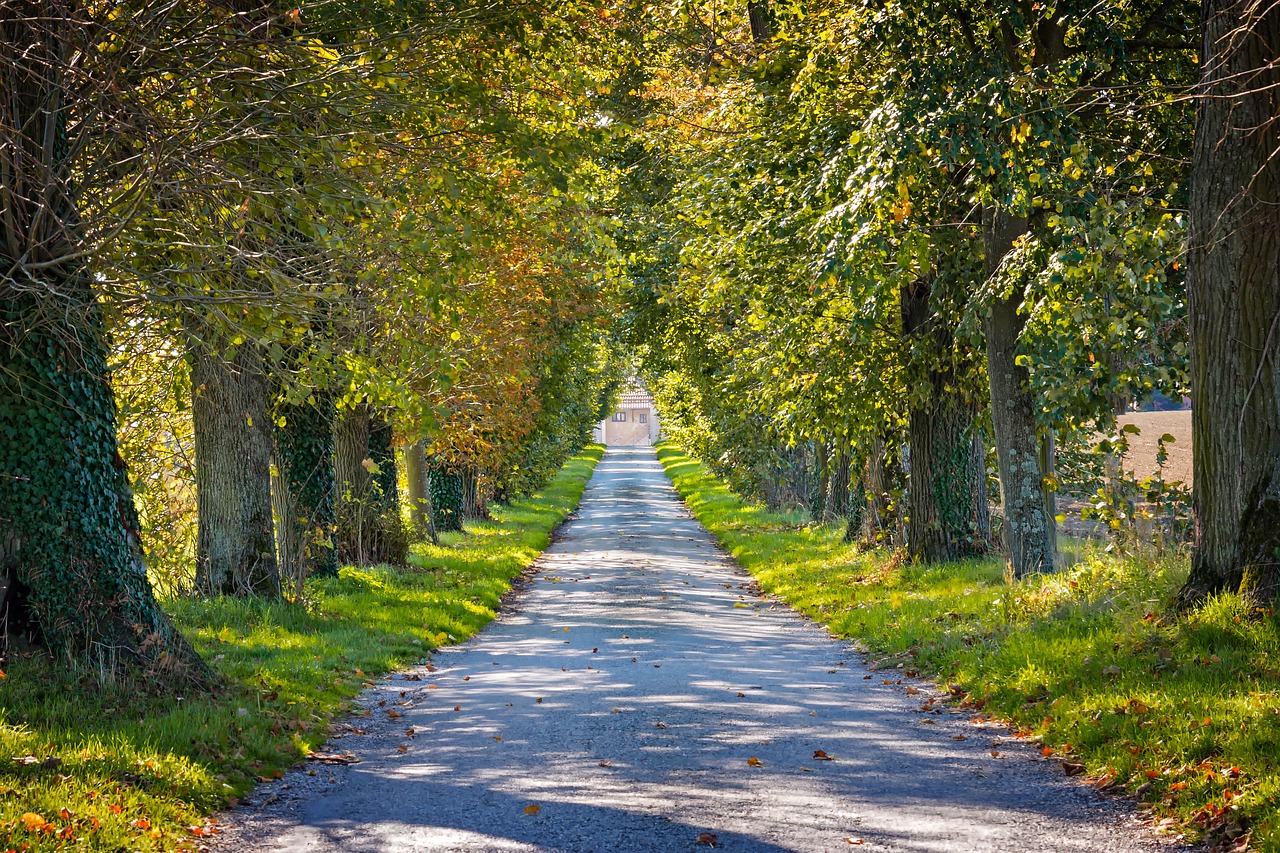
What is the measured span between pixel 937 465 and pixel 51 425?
12.8 metres

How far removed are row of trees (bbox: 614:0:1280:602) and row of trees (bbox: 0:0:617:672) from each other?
263 centimetres

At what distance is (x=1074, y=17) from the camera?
10914mm

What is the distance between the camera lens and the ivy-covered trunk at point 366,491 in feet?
65.0

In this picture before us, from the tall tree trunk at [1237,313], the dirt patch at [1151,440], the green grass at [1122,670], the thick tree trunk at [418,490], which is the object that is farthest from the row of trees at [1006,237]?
the dirt patch at [1151,440]

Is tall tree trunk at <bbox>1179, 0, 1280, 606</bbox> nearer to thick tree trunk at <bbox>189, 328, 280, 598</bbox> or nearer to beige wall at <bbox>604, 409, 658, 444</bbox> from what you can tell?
thick tree trunk at <bbox>189, 328, 280, 598</bbox>

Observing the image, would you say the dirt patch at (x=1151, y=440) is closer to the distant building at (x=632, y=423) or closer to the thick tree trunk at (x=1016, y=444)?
the thick tree trunk at (x=1016, y=444)

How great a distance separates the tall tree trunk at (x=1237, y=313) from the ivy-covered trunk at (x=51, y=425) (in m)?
7.73

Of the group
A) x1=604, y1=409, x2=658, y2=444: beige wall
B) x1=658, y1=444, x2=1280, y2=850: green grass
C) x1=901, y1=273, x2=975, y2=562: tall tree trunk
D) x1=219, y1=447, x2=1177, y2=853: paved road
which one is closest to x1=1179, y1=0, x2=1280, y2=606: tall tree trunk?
x1=658, y1=444, x2=1280, y2=850: green grass

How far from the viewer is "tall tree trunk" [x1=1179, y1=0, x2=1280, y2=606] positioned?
861 centimetres

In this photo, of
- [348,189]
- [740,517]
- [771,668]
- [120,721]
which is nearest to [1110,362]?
[771,668]

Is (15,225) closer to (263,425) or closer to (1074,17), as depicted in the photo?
(263,425)

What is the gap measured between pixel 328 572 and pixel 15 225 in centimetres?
957

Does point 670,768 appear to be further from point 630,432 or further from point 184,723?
point 630,432

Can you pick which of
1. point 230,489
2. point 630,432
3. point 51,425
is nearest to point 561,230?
point 230,489
